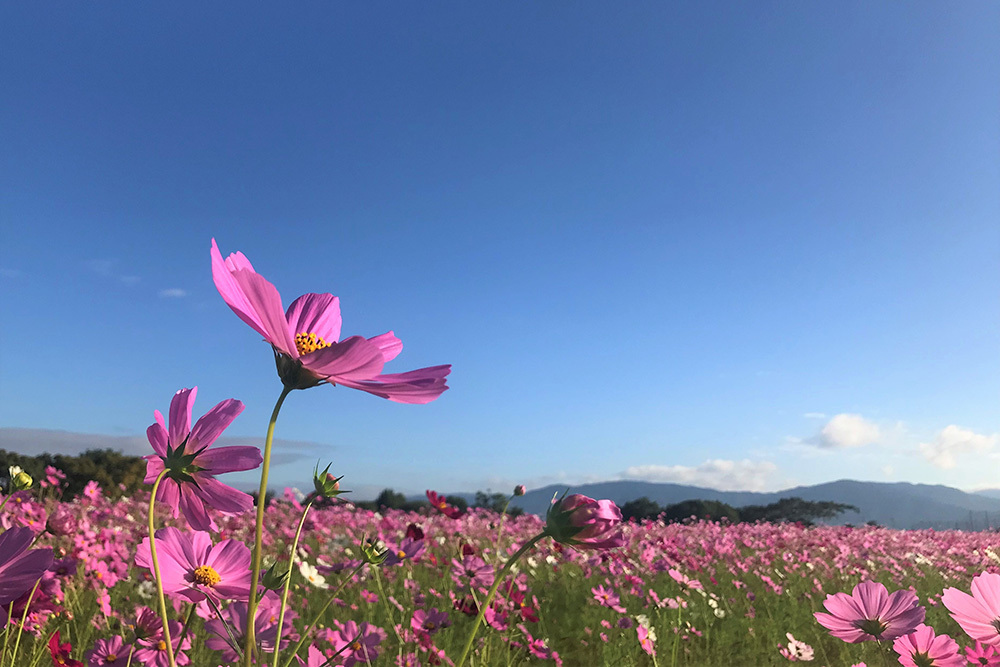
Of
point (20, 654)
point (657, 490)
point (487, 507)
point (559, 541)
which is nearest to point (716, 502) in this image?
point (487, 507)

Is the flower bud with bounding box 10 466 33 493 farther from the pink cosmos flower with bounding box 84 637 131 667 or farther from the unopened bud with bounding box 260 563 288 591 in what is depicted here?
the unopened bud with bounding box 260 563 288 591

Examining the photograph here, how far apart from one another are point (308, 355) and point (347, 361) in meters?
0.04

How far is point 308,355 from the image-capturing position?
2.13 ft

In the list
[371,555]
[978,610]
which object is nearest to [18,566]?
[371,555]

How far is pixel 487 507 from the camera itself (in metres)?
9.86

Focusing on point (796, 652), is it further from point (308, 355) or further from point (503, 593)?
point (308, 355)

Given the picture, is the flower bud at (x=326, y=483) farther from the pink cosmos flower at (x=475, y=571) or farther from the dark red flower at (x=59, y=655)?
the pink cosmos flower at (x=475, y=571)

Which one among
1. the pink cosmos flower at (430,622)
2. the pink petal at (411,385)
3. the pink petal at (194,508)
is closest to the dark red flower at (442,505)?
the pink cosmos flower at (430,622)

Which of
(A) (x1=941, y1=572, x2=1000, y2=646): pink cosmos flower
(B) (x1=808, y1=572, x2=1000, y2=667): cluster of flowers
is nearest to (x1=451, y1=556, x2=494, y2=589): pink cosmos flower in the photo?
(B) (x1=808, y1=572, x2=1000, y2=667): cluster of flowers

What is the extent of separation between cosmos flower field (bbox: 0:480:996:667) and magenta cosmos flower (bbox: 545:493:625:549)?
3cm

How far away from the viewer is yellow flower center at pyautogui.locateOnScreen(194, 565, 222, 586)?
0.83 m

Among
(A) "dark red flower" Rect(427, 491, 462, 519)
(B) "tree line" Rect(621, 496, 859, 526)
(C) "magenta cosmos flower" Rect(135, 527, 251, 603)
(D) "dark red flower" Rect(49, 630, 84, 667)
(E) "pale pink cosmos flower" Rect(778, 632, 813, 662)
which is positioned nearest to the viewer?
(C) "magenta cosmos flower" Rect(135, 527, 251, 603)

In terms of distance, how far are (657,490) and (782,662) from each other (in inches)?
6757

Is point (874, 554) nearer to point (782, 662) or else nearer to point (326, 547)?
point (782, 662)
